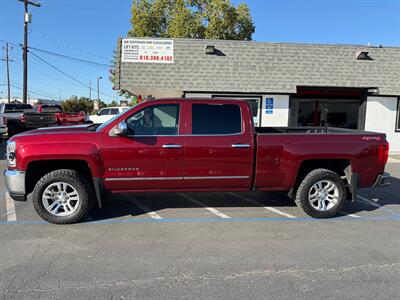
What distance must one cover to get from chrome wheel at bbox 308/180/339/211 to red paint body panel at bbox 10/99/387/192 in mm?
389

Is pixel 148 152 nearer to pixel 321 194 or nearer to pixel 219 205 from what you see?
pixel 219 205

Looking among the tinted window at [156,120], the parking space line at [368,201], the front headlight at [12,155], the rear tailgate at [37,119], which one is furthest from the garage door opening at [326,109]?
the rear tailgate at [37,119]

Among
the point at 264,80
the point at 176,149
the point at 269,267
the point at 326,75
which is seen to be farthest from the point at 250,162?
the point at 326,75

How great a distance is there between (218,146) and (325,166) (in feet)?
6.44

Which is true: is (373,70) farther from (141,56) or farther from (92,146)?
(92,146)

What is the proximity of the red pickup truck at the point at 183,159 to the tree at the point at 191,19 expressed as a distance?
65.2ft

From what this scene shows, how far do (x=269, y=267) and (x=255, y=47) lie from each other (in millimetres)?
10157

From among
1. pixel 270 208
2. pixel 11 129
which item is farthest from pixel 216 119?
pixel 11 129

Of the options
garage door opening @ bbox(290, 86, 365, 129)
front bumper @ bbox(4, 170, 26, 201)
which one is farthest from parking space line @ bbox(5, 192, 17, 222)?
garage door opening @ bbox(290, 86, 365, 129)

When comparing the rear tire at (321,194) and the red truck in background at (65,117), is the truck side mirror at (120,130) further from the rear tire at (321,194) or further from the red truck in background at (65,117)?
the red truck in background at (65,117)

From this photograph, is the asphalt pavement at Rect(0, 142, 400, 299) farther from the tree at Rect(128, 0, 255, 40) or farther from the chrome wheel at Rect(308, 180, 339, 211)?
the tree at Rect(128, 0, 255, 40)

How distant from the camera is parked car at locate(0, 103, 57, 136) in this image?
17672mm

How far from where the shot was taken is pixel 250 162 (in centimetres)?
534

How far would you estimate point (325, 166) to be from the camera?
582 centimetres
